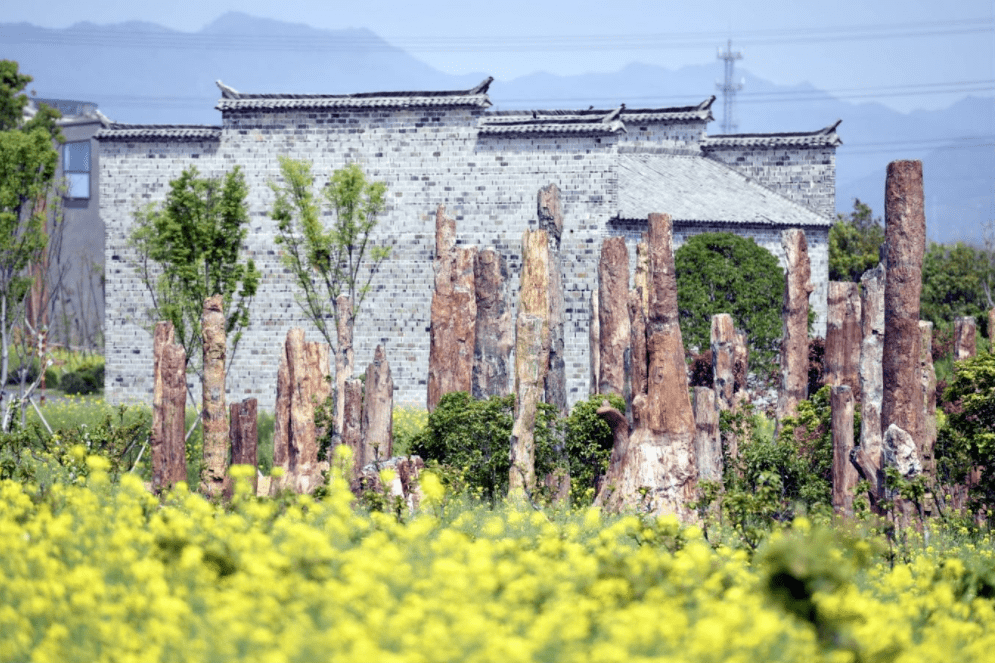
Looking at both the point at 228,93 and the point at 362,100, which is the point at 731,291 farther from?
the point at 228,93

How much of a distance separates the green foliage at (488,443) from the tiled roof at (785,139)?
784 inches

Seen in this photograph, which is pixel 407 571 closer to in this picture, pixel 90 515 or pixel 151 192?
pixel 90 515

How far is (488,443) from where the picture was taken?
15.7 metres

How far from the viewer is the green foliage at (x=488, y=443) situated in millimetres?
15312

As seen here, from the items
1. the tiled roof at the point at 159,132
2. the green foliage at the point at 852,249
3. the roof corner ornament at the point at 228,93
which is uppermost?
the roof corner ornament at the point at 228,93

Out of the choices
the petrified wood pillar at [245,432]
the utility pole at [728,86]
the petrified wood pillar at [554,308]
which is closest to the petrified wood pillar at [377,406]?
the petrified wood pillar at [245,432]

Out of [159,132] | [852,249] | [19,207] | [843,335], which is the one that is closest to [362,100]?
[159,132]

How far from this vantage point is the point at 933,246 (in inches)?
1554

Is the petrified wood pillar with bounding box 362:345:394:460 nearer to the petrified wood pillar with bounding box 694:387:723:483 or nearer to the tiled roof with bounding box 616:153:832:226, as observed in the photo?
the petrified wood pillar with bounding box 694:387:723:483

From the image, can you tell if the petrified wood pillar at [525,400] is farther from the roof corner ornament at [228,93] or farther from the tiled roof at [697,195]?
the roof corner ornament at [228,93]

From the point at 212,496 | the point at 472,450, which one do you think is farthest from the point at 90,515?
the point at 472,450

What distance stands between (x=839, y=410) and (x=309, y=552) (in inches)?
385

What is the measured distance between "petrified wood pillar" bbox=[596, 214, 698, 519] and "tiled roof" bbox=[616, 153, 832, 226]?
14.3 m

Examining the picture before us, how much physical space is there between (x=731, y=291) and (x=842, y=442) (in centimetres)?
1300
